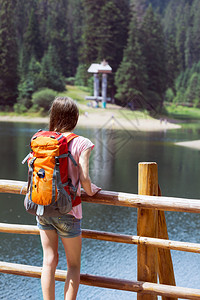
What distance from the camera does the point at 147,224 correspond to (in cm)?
197

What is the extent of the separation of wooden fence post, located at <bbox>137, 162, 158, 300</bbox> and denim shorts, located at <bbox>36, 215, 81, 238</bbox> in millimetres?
349

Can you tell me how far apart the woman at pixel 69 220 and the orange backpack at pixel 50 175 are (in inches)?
1.8

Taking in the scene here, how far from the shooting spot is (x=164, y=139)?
21.3m

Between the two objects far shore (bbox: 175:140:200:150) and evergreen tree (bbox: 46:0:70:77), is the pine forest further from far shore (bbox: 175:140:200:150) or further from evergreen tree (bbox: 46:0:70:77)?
far shore (bbox: 175:140:200:150)

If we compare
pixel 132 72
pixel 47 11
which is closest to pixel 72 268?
pixel 132 72

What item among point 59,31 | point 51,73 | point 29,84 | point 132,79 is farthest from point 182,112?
point 59,31

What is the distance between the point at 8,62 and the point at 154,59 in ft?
41.3

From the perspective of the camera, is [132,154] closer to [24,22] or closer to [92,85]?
[92,85]

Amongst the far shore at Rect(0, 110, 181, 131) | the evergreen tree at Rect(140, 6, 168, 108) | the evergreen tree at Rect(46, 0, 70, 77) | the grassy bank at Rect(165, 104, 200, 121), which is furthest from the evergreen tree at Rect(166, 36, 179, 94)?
the evergreen tree at Rect(46, 0, 70, 77)

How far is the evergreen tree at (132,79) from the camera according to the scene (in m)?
34.8

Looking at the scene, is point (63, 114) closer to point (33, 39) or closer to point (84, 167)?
point (84, 167)

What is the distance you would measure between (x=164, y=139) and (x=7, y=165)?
1085 cm

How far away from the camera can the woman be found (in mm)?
1717

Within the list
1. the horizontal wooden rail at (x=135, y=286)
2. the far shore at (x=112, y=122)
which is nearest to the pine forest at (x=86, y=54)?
the far shore at (x=112, y=122)
